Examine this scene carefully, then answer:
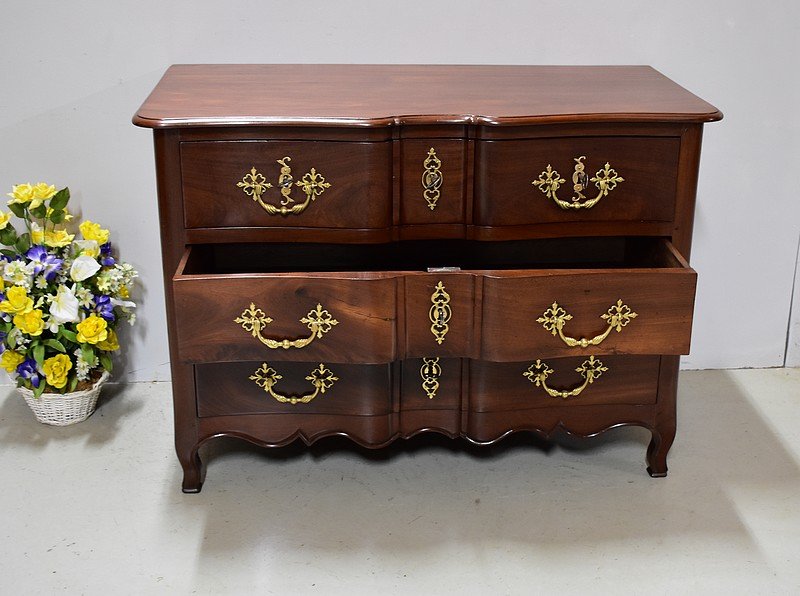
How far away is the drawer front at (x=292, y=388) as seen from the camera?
190 cm

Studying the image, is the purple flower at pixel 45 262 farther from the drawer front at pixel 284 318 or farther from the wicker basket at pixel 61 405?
the drawer front at pixel 284 318

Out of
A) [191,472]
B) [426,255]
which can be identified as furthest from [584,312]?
[191,472]

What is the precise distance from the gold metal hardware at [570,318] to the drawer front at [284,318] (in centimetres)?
27

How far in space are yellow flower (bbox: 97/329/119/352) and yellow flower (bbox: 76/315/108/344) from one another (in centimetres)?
7

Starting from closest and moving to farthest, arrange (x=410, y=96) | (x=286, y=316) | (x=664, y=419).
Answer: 1. (x=286, y=316)
2. (x=410, y=96)
3. (x=664, y=419)

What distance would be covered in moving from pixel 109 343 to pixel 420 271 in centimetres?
85

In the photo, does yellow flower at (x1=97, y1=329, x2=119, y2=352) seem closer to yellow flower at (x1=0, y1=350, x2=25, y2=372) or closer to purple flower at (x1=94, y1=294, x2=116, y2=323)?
purple flower at (x1=94, y1=294, x2=116, y2=323)

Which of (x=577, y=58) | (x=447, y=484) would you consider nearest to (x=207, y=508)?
(x=447, y=484)

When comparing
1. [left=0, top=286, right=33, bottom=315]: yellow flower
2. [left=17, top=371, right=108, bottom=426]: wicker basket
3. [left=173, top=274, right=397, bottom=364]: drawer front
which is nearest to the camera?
[left=173, top=274, right=397, bottom=364]: drawer front

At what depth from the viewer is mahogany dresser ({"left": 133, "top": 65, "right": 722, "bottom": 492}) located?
1.77 meters

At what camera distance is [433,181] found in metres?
1.82

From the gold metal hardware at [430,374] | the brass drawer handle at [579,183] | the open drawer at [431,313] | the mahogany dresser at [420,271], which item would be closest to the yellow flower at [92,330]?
the mahogany dresser at [420,271]

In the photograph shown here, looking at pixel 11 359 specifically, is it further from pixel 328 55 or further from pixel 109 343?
pixel 328 55

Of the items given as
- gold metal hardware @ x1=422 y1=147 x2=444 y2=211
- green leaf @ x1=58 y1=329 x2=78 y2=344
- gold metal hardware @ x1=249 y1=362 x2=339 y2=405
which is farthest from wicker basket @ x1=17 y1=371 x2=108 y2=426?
gold metal hardware @ x1=422 y1=147 x2=444 y2=211
